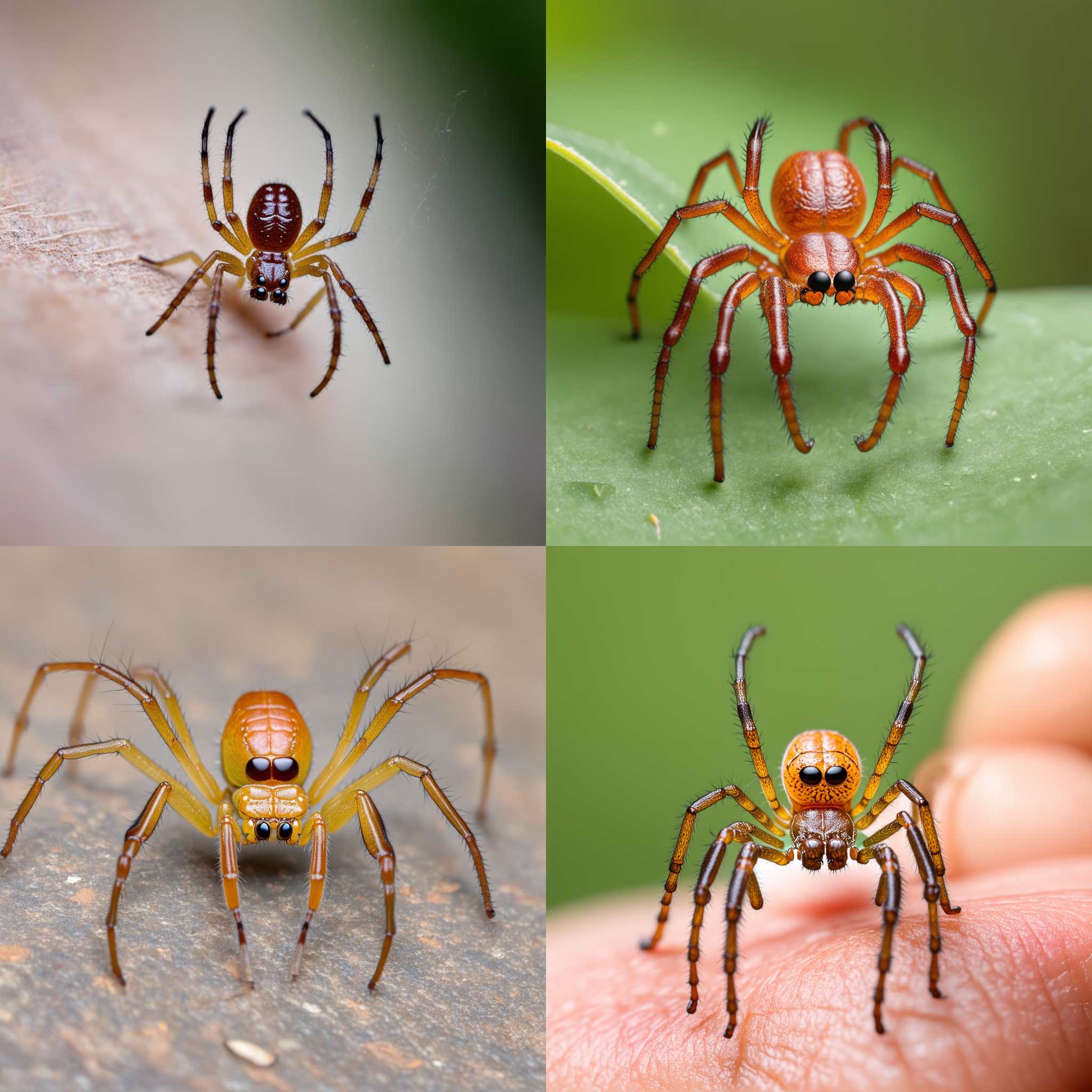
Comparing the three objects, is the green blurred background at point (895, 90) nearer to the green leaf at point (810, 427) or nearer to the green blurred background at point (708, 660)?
the green leaf at point (810, 427)

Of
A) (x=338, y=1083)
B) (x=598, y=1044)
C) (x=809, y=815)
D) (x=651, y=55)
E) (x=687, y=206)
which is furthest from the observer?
(x=651, y=55)

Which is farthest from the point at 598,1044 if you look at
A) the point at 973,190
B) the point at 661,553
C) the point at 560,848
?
the point at 973,190

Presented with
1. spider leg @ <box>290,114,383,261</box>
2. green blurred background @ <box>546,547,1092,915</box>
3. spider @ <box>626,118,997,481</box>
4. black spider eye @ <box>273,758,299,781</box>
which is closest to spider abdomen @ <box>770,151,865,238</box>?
spider @ <box>626,118,997,481</box>

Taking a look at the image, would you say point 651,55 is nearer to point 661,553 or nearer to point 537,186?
point 537,186

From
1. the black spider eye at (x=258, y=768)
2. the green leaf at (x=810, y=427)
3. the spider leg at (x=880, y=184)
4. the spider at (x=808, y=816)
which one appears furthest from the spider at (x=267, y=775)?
the spider leg at (x=880, y=184)

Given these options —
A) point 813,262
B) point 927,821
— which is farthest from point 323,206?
point 927,821
